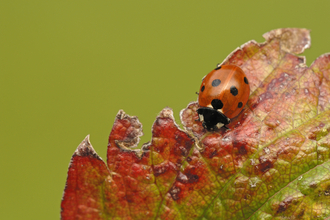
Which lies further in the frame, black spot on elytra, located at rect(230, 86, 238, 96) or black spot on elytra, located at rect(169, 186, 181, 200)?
black spot on elytra, located at rect(230, 86, 238, 96)

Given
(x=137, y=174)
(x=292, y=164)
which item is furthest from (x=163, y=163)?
(x=292, y=164)

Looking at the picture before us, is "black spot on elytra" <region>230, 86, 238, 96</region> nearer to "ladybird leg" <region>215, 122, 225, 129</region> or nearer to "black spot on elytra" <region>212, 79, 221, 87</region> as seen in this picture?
"black spot on elytra" <region>212, 79, 221, 87</region>

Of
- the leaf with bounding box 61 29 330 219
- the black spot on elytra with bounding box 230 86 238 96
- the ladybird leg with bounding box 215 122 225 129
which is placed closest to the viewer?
the leaf with bounding box 61 29 330 219

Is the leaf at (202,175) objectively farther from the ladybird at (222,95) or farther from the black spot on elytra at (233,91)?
the black spot on elytra at (233,91)

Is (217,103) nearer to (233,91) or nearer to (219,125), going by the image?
(233,91)

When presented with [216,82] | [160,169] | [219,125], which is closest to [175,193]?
[160,169]

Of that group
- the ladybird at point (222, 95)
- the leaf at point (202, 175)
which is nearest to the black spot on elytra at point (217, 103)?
the ladybird at point (222, 95)

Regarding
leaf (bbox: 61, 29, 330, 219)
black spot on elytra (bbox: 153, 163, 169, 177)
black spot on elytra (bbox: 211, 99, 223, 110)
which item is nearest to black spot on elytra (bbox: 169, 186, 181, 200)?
leaf (bbox: 61, 29, 330, 219)

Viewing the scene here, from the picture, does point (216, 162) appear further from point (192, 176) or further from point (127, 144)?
point (127, 144)
